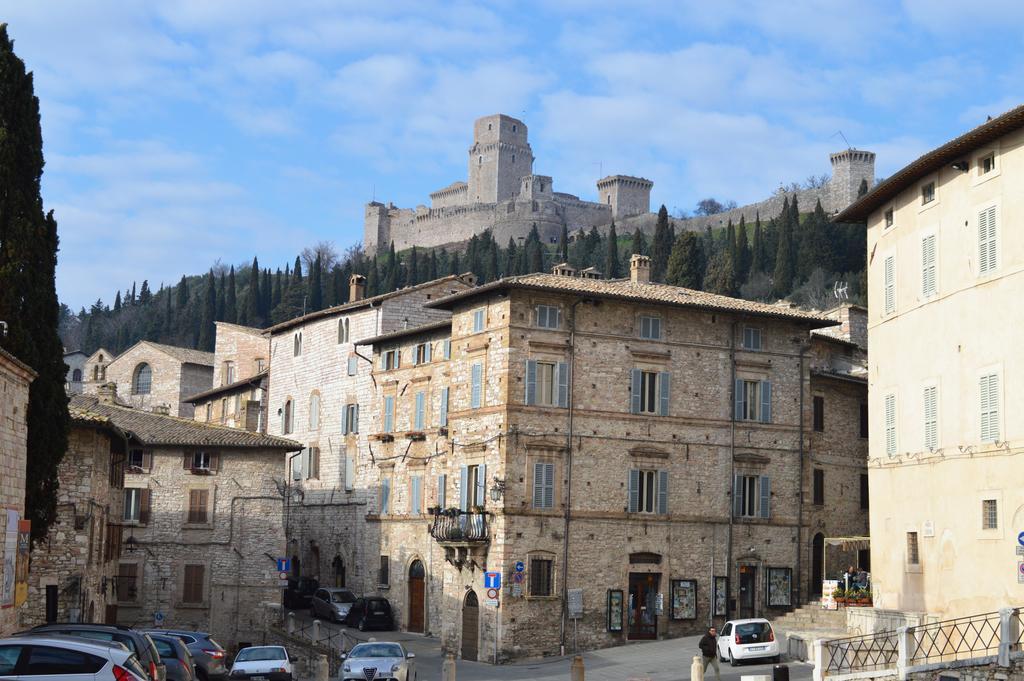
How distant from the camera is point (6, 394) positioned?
2469cm

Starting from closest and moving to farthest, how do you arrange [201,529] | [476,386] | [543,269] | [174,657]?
[174,657]
[476,386]
[201,529]
[543,269]

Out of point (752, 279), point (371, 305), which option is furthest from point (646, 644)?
point (752, 279)

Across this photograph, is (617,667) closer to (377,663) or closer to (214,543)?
(377,663)

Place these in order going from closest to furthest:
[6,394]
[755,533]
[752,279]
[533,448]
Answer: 1. [6,394]
2. [533,448]
3. [755,533]
4. [752,279]

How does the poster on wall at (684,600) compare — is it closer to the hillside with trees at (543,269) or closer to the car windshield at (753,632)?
the car windshield at (753,632)

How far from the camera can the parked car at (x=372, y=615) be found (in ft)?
163

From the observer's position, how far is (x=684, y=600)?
44906 millimetres

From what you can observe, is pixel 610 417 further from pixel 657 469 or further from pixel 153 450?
pixel 153 450

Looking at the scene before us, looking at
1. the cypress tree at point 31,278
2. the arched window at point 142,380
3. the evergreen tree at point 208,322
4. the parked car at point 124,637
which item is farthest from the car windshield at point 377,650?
the evergreen tree at point 208,322

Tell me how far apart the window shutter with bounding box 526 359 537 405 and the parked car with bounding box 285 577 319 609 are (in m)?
17.4

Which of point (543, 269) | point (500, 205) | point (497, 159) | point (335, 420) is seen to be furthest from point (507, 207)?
point (335, 420)

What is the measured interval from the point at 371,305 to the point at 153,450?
11.1 metres

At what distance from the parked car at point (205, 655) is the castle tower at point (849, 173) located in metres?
115

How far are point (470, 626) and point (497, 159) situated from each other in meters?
140
